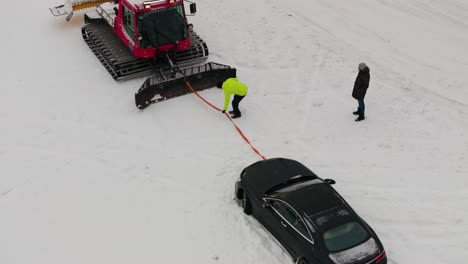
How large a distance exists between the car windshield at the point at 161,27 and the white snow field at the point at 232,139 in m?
1.59

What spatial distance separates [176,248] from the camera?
10.5 m

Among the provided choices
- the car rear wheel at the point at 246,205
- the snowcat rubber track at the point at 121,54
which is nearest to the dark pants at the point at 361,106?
the car rear wheel at the point at 246,205

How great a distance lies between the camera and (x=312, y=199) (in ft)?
32.8

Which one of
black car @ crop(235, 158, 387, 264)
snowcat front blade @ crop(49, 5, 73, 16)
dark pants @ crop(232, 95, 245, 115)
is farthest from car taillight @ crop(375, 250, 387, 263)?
snowcat front blade @ crop(49, 5, 73, 16)

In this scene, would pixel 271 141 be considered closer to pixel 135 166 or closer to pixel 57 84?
pixel 135 166

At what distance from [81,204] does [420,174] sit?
8.37 m

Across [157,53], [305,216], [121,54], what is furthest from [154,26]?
[305,216]

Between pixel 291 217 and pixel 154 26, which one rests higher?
pixel 154 26

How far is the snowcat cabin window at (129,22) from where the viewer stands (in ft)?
51.2

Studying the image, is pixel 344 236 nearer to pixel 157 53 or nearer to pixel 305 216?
pixel 305 216

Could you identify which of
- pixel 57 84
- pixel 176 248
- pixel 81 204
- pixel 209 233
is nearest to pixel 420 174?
pixel 209 233

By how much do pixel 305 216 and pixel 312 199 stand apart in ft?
1.65

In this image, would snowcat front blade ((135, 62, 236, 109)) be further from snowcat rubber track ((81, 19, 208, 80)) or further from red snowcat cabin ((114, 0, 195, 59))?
red snowcat cabin ((114, 0, 195, 59))

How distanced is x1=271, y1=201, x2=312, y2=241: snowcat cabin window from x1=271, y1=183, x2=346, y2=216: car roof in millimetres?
126
